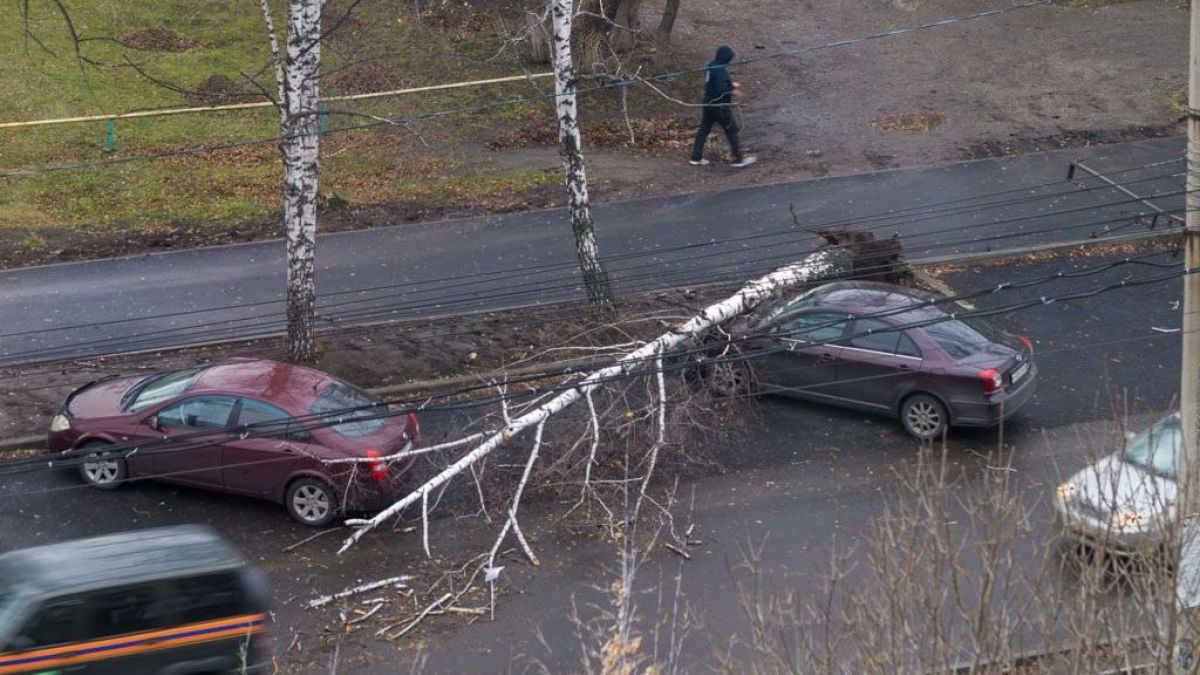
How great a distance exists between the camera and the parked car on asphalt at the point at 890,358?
15.0 meters

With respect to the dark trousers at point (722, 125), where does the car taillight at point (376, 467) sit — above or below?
below

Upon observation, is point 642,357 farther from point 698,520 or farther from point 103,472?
point 103,472

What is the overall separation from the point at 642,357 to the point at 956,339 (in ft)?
12.7

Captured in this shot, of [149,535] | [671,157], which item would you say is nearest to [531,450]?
[149,535]

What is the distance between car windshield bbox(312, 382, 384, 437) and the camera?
13.6 m

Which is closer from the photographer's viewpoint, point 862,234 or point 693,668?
point 693,668

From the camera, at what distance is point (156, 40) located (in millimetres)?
30609

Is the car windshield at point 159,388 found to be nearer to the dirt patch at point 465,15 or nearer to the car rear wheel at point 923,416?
the car rear wheel at point 923,416

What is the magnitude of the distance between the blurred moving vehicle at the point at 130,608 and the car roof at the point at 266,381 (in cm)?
342

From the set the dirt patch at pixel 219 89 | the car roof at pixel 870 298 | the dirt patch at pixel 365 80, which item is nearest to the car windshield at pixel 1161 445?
the car roof at pixel 870 298

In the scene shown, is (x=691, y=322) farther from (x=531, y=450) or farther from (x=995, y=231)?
(x=995, y=231)

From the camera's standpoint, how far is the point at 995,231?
20.8 metres

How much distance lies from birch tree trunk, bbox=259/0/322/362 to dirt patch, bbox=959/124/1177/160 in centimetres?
1253

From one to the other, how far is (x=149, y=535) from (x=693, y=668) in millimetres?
4475
